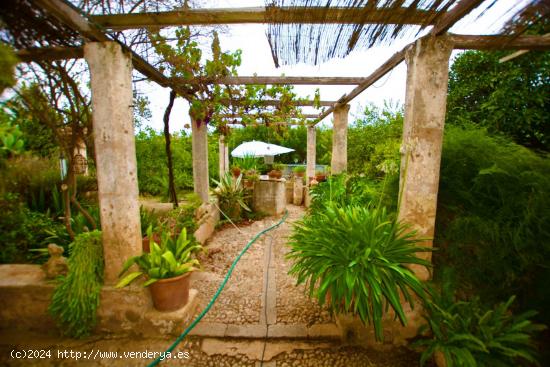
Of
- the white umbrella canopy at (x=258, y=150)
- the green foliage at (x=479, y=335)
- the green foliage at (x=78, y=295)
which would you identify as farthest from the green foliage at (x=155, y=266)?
the white umbrella canopy at (x=258, y=150)

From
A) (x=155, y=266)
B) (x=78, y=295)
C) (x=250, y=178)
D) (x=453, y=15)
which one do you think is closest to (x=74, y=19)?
(x=155, y=266)

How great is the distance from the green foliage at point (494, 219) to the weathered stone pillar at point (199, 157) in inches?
155

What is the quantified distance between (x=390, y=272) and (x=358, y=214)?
629 mm

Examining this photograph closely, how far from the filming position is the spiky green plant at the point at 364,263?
179 cm

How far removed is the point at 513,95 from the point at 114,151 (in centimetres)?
451

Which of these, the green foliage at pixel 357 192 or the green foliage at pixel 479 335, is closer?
the green foliage at pixel 479 335

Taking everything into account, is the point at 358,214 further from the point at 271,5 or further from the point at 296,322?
the point at 271,5

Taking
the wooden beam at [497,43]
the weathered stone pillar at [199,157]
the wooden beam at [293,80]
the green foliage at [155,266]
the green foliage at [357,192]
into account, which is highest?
the wooden beam at [293,80]

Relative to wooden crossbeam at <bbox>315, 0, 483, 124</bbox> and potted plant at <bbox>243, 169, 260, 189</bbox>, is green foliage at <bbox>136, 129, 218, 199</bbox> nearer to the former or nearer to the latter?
potted plant at <bbox>243, 169, 260, 189</bbox>

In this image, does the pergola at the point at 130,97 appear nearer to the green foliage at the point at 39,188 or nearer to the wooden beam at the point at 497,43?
the wooden beam at the point at 497,43

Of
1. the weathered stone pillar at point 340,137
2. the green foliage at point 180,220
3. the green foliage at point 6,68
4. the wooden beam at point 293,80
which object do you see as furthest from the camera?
Answer: the weathered stone pillar at point 340,137

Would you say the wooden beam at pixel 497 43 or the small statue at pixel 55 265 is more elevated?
the wooden beam at pixel 497 43

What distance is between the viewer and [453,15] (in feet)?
5.81

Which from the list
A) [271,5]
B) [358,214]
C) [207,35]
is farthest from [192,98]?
[358,214]
